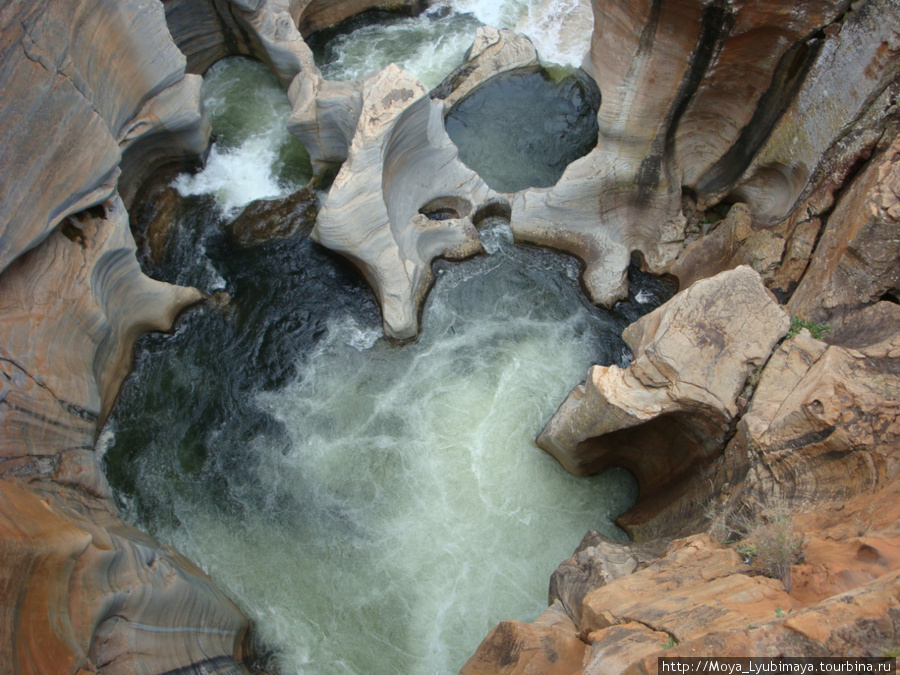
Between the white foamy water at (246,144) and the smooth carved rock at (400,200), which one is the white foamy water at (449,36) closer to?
the white foamy water at (246,144)

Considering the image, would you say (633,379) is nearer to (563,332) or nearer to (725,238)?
(563,332)

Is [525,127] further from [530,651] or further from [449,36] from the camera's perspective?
[530,651]

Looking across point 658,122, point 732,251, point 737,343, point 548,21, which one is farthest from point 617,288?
point 548,21

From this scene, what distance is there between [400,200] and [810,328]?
20.3 ft

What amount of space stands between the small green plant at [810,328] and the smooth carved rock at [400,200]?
203 inches

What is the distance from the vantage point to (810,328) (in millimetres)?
6461

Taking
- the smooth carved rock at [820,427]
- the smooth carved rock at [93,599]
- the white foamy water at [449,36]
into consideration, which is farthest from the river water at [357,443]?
the white foamy water at [449,36]

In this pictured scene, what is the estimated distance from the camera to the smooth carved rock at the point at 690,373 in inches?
251

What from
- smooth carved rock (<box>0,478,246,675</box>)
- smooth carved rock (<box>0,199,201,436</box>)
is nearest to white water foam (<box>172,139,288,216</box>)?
smooth carved rock (<box>0,199,201,436</box>)

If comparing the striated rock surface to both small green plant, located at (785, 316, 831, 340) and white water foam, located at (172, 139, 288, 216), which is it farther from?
small green plant, located at (785, 316, 831, 340)

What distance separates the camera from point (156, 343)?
911 centimetres

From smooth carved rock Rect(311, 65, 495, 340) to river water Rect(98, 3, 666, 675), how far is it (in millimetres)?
555

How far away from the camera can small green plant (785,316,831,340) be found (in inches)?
251

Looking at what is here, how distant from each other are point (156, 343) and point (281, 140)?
15.0ft
